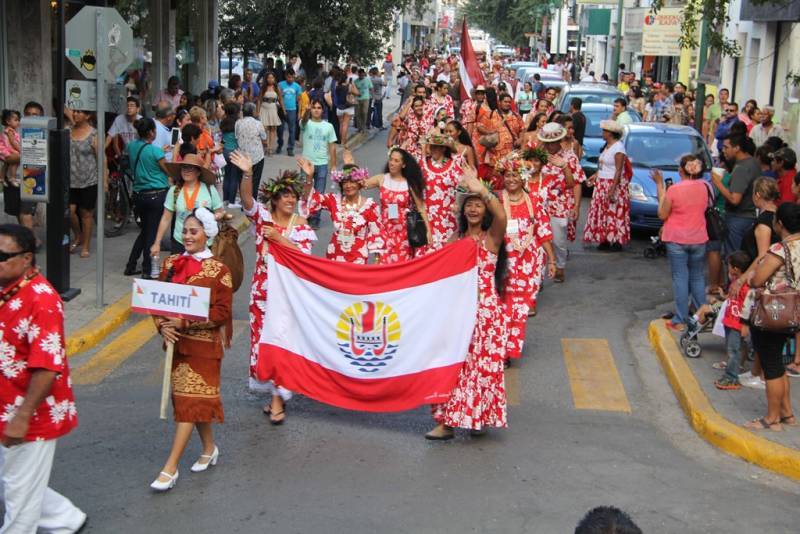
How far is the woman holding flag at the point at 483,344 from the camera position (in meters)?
8.12

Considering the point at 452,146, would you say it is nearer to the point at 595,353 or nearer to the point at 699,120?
the point at 595,353

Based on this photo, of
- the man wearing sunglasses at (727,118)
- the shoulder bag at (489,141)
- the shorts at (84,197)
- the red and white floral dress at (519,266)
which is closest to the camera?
the red and white floral dress at (519,266)

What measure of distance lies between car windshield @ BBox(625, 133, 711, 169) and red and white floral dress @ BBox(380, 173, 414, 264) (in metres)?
8.01

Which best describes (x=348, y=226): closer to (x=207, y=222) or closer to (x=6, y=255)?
(x=207, y=222)

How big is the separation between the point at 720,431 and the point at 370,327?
8.51 feet

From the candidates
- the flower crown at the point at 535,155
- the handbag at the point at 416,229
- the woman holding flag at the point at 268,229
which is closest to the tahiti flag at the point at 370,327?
the woman holding flag at the point at 268,229

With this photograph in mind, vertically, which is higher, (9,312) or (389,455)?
(9,312)

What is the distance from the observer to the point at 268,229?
28.1ft

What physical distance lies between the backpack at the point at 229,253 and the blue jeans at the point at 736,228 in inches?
249

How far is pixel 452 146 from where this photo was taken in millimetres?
11984

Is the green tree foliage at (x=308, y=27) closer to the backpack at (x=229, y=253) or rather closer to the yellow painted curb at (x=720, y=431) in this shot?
the yellow painted curb at (x=720, y=431)

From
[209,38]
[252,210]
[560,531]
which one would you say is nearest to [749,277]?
[560,531]

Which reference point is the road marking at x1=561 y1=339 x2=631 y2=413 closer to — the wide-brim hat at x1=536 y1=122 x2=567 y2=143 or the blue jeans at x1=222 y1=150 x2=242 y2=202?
the wide-brim hat at x1=536 y1=122 x2=567 y2=143

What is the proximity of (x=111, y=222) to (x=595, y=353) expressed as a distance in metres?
8.19
